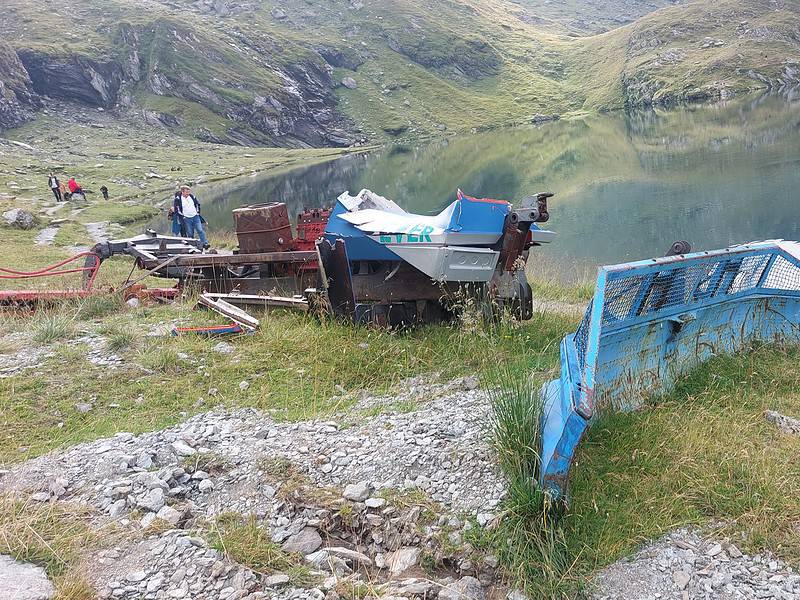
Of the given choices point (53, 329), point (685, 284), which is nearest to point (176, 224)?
point (53, 329)

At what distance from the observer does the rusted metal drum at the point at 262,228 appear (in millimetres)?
10734

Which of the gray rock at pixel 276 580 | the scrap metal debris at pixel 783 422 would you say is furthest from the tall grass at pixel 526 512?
the scrap metal debris at pixel 783 422

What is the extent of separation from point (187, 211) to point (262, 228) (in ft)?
31.2

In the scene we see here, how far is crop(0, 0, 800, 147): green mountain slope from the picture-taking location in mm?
116562

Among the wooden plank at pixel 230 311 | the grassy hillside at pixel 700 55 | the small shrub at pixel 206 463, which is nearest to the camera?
the small shrub at pixel 206 463

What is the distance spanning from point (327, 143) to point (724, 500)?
137 m

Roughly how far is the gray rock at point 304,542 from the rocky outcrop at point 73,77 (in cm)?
12991

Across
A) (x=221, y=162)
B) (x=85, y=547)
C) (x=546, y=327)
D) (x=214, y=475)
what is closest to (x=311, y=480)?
(x=214, y=475)

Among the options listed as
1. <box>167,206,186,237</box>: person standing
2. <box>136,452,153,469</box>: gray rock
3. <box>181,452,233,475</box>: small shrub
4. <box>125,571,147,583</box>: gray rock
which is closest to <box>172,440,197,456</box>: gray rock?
<box>181,452,233,475</box>: small shrub

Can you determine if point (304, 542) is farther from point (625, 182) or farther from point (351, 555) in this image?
point (625, 182)

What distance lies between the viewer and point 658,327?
18.3 feet

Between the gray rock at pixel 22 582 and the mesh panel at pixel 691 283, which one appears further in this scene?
the mesh panel at pixel 691 283

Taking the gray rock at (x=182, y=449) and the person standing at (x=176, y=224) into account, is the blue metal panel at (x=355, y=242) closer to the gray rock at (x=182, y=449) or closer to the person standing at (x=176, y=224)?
the gray rock at (x=182, y=449)

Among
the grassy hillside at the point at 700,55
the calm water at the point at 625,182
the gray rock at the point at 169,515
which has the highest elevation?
the grassy hillside at the point at 700,55
